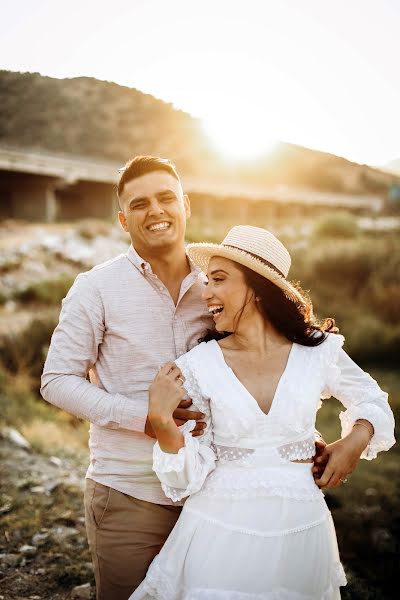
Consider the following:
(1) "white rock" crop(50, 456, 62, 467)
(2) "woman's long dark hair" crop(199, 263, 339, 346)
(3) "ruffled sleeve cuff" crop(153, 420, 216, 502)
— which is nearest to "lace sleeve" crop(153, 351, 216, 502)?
(3) "ruffled sleeve cuff" crop(153, 420, 216, 502)

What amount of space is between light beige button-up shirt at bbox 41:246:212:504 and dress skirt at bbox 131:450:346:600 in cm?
39

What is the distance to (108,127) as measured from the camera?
2825 centimetres

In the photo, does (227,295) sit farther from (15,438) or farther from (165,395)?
(15,438)

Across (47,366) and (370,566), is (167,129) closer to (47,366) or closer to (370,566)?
(370,566)

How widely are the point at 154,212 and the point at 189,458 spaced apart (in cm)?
119

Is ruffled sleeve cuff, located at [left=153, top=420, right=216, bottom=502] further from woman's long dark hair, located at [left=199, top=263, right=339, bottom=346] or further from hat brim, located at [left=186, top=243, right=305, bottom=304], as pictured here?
hat brim, located at [left=186, top=243, right=305, bottom=304]

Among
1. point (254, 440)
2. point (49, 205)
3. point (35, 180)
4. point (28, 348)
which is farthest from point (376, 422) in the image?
point (35, 180)

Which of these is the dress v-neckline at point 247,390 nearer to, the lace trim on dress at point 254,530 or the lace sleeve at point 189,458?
the lace sleeve at point 189,458

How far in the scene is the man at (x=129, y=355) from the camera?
265 centimetres

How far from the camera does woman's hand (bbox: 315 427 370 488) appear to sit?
242cm

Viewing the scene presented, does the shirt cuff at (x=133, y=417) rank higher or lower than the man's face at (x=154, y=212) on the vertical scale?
lower

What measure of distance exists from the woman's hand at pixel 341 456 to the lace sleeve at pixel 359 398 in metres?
0.07

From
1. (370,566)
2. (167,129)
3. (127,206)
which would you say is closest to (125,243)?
(167,129)

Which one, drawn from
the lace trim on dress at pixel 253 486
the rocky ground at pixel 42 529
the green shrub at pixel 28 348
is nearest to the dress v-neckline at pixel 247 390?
the lace trim on dress at pixel 253 486
